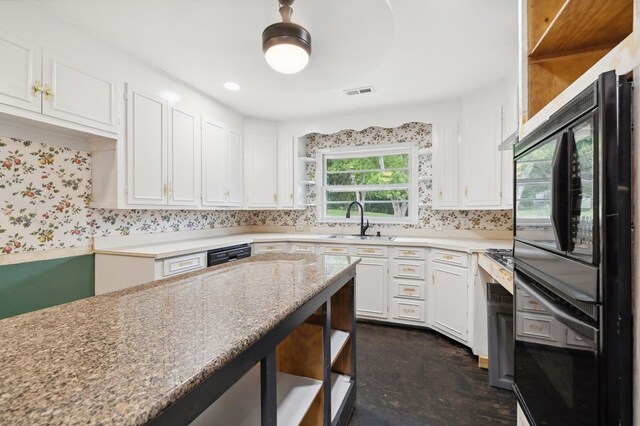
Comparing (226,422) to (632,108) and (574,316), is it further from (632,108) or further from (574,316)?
(632,108)

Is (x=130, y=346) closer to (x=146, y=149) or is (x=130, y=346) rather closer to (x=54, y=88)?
→ (x=54, y=88)

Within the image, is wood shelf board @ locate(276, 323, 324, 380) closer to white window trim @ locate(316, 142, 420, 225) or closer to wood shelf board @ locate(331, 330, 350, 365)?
wood shelf board @ locate(331, 330, 350, 365)

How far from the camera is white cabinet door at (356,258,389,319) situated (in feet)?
9.91

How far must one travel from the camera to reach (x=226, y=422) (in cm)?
95

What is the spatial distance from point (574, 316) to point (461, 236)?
271cm

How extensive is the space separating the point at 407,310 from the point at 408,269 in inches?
16.6

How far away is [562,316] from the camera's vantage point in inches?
32.4

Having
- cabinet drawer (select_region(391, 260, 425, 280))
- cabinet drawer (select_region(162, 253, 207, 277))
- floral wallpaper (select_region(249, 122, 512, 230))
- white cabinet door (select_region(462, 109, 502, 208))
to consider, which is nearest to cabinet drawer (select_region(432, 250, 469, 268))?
cabinet drawer (select_region(391, 260, 425, 280))

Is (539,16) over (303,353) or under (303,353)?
over

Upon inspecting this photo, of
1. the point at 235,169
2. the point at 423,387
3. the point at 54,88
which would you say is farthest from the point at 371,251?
the point at 54,88

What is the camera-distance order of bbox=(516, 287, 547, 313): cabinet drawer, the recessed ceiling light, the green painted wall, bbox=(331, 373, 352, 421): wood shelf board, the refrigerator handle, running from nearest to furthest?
the refrigerator handle → bbox=(516, 287, 547, 313): cabinet drawer → bbox=(331, 373, 352, 421): wood shelf board → the green painted wall → the recessed ceiling light

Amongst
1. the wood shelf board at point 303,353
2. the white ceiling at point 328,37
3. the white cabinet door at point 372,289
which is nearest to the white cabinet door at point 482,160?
the white ceiling at point 328,37

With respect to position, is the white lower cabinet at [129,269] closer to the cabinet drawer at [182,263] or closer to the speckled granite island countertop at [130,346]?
the cabinet drawer at [182,263]

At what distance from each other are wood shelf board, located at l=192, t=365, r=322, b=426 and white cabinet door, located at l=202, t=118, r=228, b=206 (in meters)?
2.32
